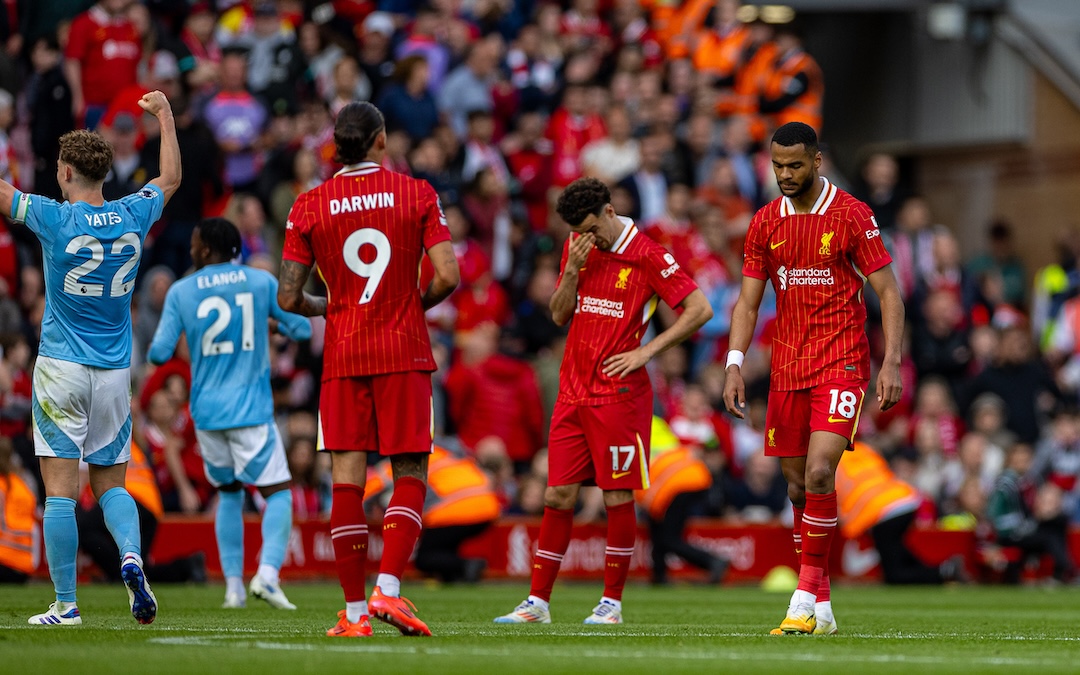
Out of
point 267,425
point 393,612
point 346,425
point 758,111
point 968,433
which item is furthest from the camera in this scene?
point 758,111

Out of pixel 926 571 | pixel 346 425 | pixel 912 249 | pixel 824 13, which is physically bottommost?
pixel 926 571

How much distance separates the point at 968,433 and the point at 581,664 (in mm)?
14104

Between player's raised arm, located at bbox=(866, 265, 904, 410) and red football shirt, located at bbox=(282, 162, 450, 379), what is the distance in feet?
7.78

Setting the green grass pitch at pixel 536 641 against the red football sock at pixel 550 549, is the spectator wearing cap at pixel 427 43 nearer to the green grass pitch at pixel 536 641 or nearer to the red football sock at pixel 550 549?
the green grass pitch at pixel 536 641

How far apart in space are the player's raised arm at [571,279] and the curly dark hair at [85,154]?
277 centimetres

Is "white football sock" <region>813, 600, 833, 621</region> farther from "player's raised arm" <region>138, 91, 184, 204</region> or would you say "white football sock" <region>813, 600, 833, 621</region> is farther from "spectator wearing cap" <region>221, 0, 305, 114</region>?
"spectator wearing cap" <region>221, 0, 305, 114</region>

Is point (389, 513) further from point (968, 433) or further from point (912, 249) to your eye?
point (912, 249)

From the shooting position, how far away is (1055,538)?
18.2m

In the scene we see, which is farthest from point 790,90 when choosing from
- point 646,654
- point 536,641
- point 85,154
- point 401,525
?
point 646,654

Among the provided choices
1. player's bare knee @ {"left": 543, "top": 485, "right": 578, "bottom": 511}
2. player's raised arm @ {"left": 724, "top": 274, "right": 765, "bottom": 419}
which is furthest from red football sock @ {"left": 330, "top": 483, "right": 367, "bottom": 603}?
player's raised arm @ {"left": 724, "top": 274, "right": 765, "bottom": 419}

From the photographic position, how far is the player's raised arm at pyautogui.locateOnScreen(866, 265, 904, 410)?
884 cm

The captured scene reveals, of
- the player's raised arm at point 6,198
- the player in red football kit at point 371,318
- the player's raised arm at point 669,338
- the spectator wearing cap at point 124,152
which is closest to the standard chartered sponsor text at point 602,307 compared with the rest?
the player's raised arm at point 669,338

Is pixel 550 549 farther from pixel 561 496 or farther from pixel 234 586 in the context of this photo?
pixel 234 586

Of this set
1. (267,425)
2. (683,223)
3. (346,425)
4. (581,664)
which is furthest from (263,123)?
(581,664)
